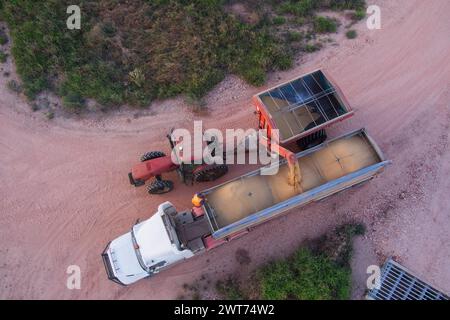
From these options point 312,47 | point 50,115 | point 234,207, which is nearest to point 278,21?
point 312,47

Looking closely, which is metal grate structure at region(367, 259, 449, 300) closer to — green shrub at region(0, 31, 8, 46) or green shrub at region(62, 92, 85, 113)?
green shrub at region(62, 92, 85, 113)

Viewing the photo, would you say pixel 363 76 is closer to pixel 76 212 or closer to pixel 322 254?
pixel 322 254

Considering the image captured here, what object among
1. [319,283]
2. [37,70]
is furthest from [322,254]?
[37,70]

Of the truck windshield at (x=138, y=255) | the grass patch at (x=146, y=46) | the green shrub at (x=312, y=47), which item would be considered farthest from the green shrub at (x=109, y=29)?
the truck windshield at (x=138, y=255)

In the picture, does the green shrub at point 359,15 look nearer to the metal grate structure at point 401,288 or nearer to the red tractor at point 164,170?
the red tractor at point 164,170

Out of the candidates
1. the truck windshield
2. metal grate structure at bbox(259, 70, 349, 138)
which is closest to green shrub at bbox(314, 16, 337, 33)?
metal grate structure at bbox(259, 70, 349, 138)
